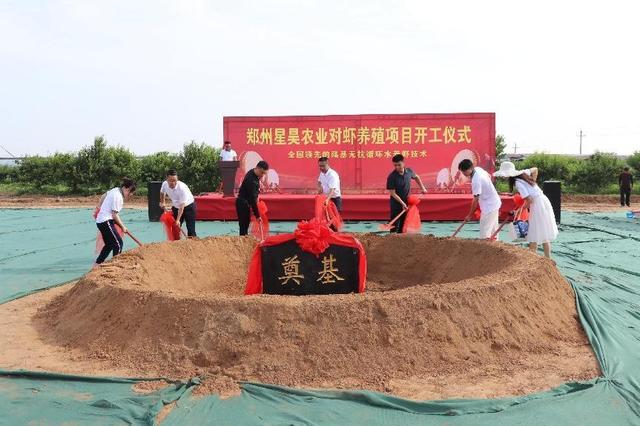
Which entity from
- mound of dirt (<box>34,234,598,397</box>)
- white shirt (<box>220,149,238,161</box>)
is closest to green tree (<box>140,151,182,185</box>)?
white shirt (<box>220,149,238,161</box>)

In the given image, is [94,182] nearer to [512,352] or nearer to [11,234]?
[11,234]

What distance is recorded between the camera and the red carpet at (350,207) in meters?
13.2

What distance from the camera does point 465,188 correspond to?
14227 mm

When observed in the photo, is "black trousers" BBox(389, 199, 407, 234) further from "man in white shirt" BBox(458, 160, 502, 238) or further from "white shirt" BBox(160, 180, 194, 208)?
"white shirt" BBox(160, 180, 194, 208)

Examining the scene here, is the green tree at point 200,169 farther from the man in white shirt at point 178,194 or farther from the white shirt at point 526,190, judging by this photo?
the white shirt at point 526,190

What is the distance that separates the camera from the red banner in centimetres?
1437

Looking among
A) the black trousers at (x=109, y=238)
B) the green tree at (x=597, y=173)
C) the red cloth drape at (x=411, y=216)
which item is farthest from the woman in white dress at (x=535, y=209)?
the green tree at (x=597, y=173)

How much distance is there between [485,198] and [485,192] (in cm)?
8

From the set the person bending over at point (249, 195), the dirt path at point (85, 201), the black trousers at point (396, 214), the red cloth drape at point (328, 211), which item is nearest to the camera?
the person bending over at point (249, 195)

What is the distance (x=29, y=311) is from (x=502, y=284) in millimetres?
4527

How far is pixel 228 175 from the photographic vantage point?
13.7 m

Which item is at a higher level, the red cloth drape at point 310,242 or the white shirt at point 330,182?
the white shirt at point 330,182

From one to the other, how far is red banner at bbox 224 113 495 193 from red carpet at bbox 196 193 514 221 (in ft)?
3.29

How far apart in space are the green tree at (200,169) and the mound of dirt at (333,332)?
59.9 ft
